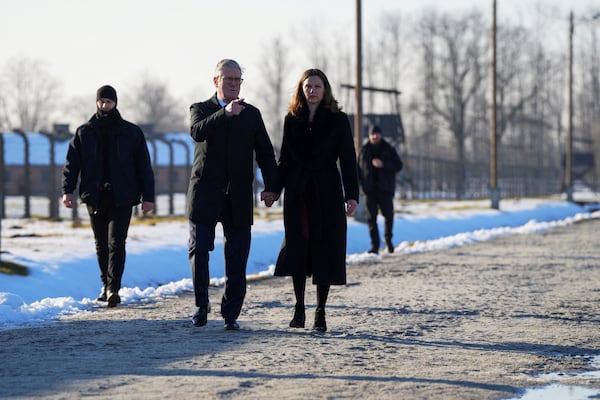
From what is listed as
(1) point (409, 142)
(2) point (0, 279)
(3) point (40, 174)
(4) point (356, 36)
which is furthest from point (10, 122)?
(2) point (0, 279)

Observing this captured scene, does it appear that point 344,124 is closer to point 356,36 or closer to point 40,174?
point 356,36

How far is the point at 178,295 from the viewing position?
11344mm

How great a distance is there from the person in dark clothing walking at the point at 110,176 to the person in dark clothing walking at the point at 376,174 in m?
7.07

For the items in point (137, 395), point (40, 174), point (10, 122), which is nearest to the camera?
point (137, 395)

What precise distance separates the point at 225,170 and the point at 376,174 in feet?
29.7

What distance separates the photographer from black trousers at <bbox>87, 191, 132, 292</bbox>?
10125mm

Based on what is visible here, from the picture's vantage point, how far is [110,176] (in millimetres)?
10164

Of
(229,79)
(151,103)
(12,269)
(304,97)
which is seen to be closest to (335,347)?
(304,97)

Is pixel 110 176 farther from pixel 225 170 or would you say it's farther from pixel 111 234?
pixel 225 170

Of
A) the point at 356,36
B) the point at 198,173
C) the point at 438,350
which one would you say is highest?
the point at 356,36

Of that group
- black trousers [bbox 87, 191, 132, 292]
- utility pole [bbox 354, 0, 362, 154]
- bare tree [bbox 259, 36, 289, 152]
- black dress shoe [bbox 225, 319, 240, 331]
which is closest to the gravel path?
black dress shoe [bbox 225, 319, 240, 331]

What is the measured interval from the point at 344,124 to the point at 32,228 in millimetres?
16055

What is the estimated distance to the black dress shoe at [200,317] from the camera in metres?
8.44

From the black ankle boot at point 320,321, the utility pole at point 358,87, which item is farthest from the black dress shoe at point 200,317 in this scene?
the utility pole at point 358,87
